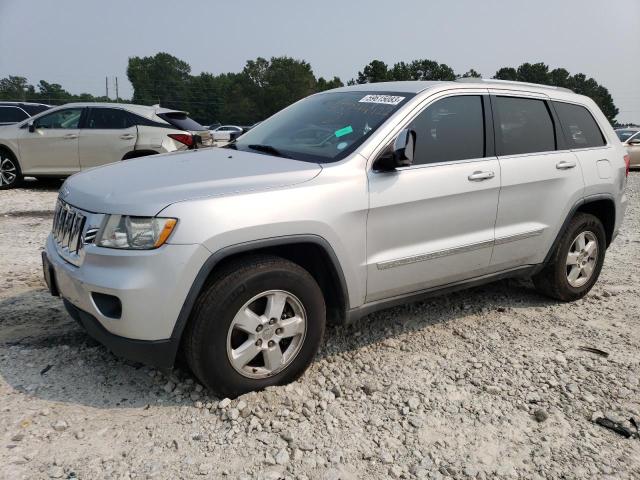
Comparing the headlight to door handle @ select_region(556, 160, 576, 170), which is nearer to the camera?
the headlight

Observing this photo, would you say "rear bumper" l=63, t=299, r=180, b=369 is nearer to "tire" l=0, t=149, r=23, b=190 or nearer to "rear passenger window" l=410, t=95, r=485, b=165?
"rear passenger window" l=410, t=95, r=485, b=165

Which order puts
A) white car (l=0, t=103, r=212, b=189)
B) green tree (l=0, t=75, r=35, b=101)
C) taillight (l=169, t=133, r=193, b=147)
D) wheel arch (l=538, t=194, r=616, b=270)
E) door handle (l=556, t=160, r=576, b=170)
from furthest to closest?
green tree (l=0, t=75, r=35, b=101) < white car (l=0, t=103, r=212, b=189) < taillight (l=169, t=133, r=193, b=147) < wheel arch (l=538, t=194, r=616, b=270) < door handle (l=556, t=160, r=576, b=170)

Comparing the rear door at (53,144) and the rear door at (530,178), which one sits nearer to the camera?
the rear door at (530,178)

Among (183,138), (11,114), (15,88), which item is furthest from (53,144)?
(15,88)

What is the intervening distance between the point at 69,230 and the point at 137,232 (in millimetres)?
584

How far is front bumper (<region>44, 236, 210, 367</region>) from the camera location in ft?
8.37

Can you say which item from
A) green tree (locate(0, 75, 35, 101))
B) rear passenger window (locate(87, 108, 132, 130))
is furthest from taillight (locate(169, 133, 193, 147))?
green tree (locate(0, 75, 35, 101))

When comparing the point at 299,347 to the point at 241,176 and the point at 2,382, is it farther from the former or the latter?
the point at 2,382

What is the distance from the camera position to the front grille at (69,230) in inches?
110

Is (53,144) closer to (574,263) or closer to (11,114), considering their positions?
(11,114)

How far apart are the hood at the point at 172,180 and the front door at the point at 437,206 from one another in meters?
0.54

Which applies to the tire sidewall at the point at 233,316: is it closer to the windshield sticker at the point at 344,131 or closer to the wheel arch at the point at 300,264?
the wheel arch at the point at 300,264

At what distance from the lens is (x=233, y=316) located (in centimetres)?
274

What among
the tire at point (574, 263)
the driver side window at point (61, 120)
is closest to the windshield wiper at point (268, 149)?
the tire at point (574, 263)
